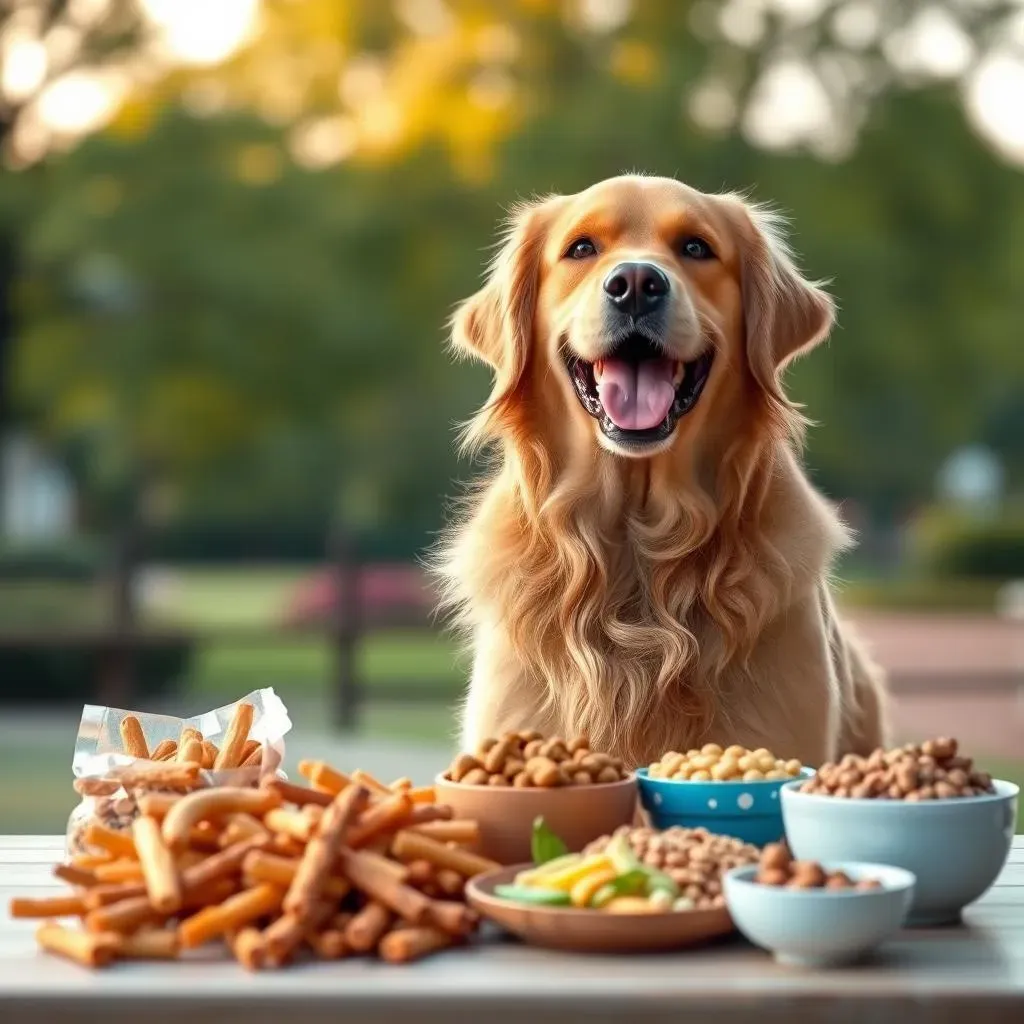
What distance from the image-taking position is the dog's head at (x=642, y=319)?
2.98 meters

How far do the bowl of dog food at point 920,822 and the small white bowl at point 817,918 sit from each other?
125 mm

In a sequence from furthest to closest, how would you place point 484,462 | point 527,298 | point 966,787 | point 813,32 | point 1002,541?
point 1002,541
point 813,32
point 484,462
point 527,298
point 966,787

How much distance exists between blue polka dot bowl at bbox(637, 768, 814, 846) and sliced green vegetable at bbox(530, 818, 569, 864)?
0.23 m

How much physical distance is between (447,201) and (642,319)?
13592mm

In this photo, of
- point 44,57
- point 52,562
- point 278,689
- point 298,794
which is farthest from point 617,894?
point 44,57

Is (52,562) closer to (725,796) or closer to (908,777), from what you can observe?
(725,796)

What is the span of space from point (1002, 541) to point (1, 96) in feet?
45.8

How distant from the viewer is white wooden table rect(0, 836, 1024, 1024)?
1.63 m

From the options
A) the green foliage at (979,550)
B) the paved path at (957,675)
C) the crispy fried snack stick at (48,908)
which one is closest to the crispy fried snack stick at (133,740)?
the crispy fried snack stick at (48,908)

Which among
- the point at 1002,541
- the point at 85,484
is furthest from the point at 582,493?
the point at 85,484

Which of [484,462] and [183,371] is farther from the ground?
[183,371]

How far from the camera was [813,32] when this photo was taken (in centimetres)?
1594

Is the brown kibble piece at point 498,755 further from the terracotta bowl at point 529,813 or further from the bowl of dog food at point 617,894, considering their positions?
the bowl of dog food at point 617,894

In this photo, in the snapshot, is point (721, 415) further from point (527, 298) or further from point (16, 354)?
point (16, 354)
